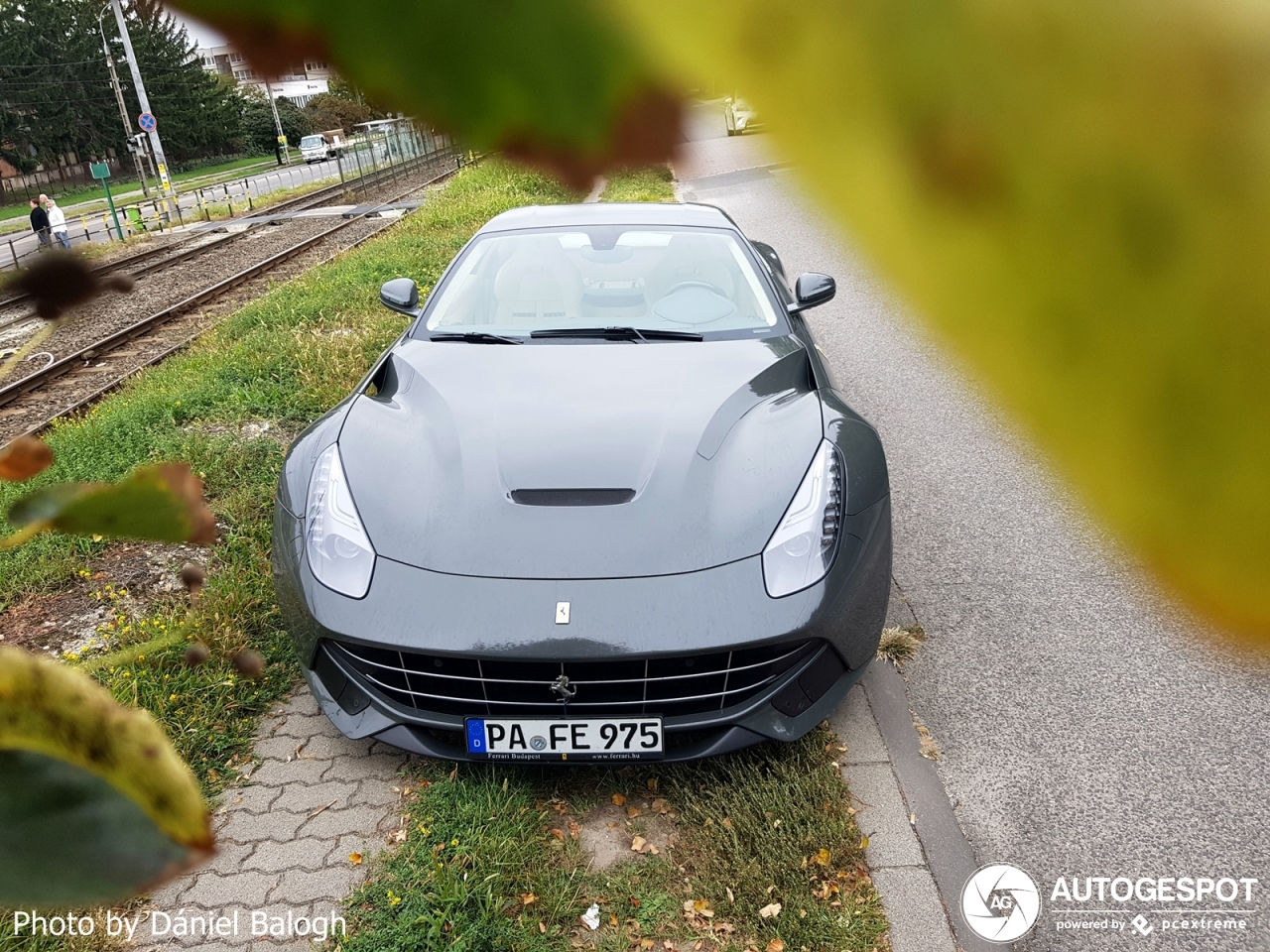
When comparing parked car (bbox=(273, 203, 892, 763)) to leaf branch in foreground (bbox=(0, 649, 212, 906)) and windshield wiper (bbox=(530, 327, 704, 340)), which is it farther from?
leaf branch in foreground (bbox=(0, 649, 212, 906))

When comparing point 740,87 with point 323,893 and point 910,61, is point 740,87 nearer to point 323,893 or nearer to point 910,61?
point 910,61

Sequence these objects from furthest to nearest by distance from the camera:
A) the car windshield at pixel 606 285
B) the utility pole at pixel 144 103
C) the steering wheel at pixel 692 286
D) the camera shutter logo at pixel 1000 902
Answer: the steering wheel at pixel 692 286 → the car windshield at pixel 606 285 → the camera shutter logo at pixel 1000 902 → the utility pole at pixel 144 103

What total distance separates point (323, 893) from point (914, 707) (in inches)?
68.8

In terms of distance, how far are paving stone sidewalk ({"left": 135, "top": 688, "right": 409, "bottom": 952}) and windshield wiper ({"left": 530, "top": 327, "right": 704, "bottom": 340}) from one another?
1.43 meters

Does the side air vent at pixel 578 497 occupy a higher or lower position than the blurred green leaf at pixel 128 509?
lower

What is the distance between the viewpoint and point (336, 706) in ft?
7.86

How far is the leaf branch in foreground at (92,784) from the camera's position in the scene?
283mm

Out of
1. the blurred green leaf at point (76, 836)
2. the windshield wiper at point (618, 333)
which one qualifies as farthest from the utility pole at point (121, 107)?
the windshield wiper at point (618, 333)

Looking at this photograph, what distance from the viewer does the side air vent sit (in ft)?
7.51

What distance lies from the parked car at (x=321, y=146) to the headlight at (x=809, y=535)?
1.90 metres

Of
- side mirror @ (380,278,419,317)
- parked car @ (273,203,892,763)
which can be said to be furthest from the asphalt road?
side mirror @ (380,278,419,317)

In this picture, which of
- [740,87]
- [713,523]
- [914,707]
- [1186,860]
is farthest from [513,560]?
[740,87]

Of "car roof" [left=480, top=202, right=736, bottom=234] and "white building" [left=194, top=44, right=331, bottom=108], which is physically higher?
"white building" [left=194, top=44, right=331, bottom=108]

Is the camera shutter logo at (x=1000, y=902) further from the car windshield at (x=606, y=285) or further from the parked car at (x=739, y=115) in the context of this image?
the parked car at (x=739, y=115)
